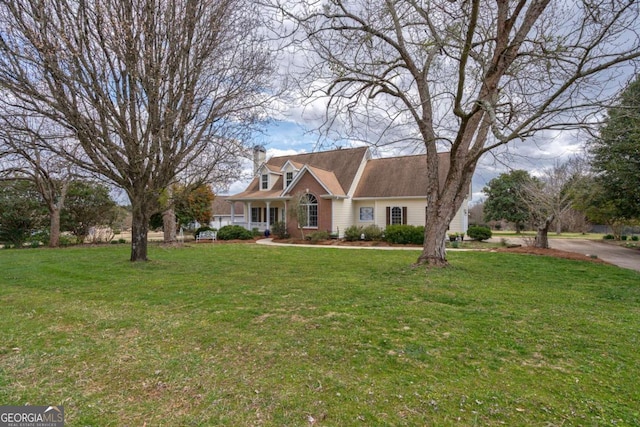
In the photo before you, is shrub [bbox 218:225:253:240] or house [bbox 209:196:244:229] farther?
house [bbox 209:196:244:229]

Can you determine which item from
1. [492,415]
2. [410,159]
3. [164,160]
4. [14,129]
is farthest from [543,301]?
[410,159]

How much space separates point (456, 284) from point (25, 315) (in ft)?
25.0

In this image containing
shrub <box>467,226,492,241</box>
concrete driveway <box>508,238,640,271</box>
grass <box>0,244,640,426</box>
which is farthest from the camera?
shrub <box>467,226,492,241</box>

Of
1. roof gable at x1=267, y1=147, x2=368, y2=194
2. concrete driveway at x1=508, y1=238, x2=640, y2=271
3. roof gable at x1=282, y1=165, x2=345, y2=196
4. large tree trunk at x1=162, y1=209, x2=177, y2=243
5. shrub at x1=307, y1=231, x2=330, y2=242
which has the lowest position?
concrete driveway at x1=508, y1=238, x2=640, y2=271

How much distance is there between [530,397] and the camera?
2.74 meters

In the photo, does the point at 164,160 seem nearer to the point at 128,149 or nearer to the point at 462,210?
the point at 128,149

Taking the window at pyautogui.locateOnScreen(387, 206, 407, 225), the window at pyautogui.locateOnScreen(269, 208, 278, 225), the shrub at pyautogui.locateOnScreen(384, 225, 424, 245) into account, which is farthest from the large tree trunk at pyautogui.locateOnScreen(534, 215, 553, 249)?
the window at pyautogui.locateOnScreen(269, 208, 278, 225)

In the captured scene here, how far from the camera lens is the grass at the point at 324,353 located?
2.60 metres

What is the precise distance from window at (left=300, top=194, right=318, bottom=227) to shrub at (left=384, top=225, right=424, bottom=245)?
17.0 ft

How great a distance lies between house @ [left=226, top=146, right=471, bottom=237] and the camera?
69.7 ft

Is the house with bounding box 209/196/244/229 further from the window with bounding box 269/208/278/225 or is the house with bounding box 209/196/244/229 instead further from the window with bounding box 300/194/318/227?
the window with bounding box 300/194/318/227

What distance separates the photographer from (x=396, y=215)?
70.9 feet

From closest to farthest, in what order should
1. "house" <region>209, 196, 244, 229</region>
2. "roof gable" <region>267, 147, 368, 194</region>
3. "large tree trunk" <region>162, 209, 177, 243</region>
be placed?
"large tree trunk" <region>162, 209, 177, 243</region>
"roof gable" <region>267, 147, 368, 194</region>
"house" <region>209, 196, 244, 229</region>

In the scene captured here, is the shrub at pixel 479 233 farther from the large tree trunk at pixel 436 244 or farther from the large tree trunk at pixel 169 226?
the large tree trunk at pixel 169 226
